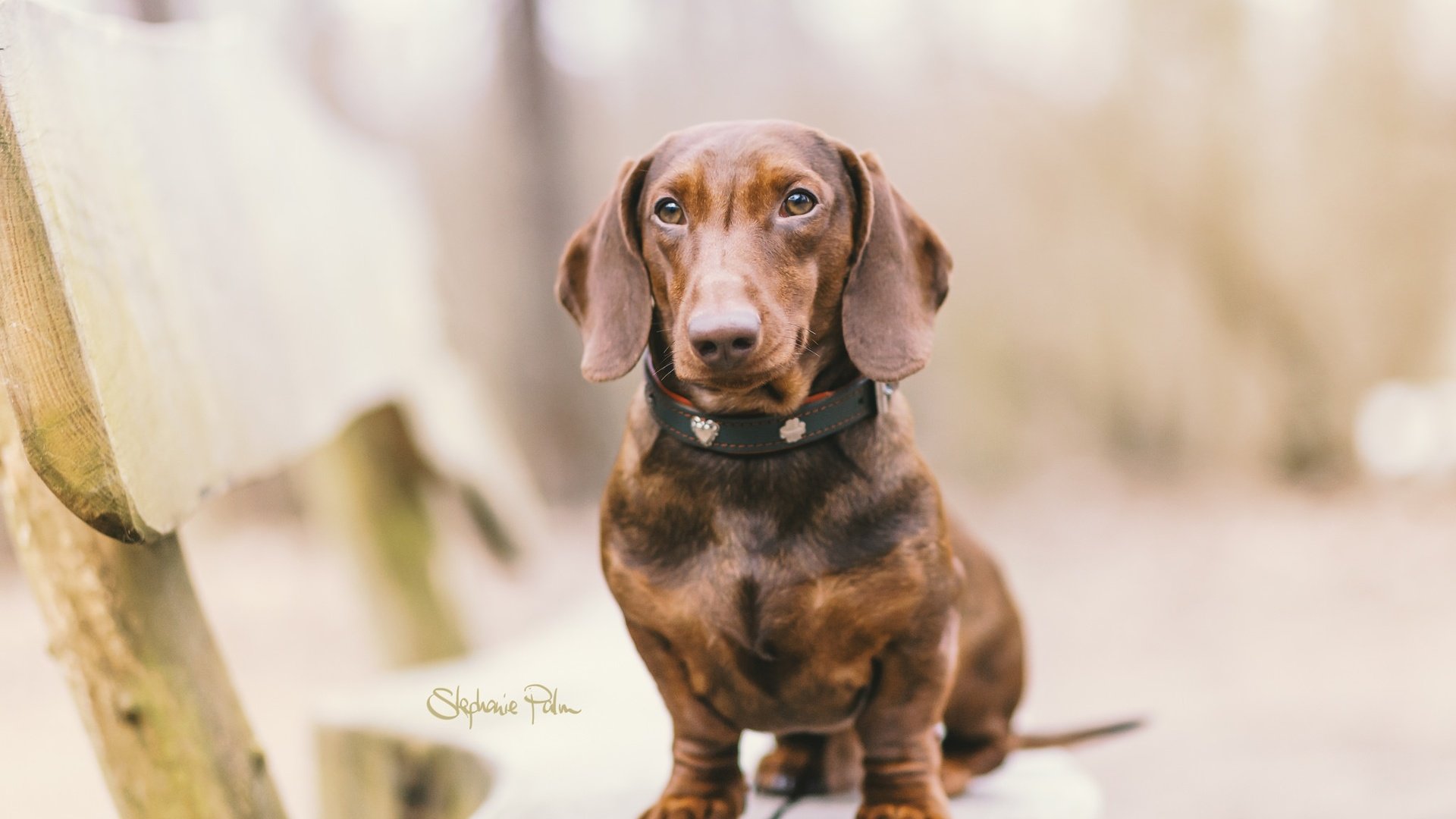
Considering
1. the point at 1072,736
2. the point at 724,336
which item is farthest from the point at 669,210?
the point at 1072,736

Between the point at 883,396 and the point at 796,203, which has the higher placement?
the point at 796,203

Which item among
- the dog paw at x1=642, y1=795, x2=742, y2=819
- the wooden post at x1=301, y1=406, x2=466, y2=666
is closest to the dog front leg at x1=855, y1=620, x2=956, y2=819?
the dog paw at x1=642, y1=795, x2=742, y2=819

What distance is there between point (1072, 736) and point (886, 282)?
1.13 metres

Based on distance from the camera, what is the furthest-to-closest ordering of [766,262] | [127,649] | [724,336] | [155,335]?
1. [155,335]
2. [127,649]
3. [766,262]
4. [724,336]

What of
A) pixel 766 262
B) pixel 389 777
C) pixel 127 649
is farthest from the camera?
pixel 389 777

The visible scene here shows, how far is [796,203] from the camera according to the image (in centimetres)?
150

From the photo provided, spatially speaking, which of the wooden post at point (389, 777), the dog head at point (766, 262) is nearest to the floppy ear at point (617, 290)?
the dog head at point (766, 262)

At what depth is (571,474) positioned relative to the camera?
603cm

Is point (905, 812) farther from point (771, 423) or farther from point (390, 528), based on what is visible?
point (390, 528)

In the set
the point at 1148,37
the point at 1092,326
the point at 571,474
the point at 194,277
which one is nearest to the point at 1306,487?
the point at 1092,326

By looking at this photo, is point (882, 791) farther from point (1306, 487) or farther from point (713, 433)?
point (1306, 487)

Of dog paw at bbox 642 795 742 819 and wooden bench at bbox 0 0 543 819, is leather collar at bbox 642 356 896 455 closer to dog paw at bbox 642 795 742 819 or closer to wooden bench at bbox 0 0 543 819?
dog paw at bbox 642 795 742 819

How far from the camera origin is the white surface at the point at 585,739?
1.91m

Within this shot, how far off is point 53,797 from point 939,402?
408 centimetres
